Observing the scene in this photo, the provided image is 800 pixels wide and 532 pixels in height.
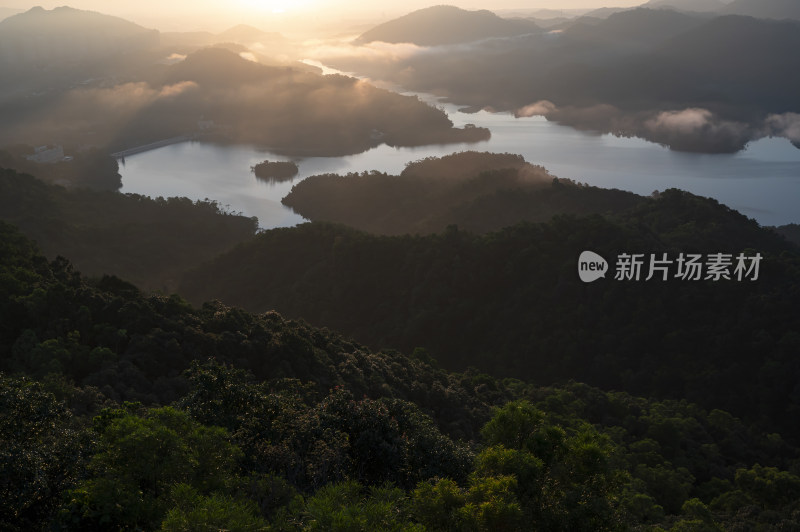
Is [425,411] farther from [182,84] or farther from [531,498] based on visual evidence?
[182,84]

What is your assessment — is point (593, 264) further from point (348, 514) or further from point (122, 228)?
point (122, 228)

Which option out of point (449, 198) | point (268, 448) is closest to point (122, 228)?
point (449, 198)

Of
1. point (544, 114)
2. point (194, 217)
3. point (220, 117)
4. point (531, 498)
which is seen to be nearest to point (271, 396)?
point (531, 498)

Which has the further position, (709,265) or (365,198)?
(365,198)

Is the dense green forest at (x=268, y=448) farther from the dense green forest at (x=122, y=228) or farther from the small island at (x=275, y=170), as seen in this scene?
the small island at (x=275, y=170)

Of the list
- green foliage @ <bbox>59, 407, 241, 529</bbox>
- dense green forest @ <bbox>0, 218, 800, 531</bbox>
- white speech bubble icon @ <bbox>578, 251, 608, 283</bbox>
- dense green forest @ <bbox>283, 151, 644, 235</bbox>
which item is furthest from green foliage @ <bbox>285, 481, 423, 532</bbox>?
dense green forest @ <bbox>283, 151, 644, 235</bbox>

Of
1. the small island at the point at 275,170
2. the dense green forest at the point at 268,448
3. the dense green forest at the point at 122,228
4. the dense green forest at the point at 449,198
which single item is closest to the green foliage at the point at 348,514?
the dense green forest at the point at 268,448

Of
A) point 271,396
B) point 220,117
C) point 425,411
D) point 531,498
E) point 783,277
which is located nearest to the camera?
point 531,498
